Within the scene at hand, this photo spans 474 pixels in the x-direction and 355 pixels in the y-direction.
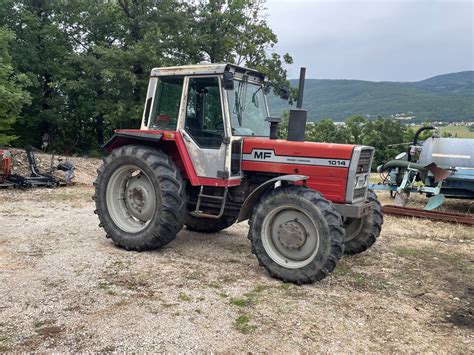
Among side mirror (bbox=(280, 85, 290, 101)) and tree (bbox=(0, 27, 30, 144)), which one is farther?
tree (bbox=(0, 27, 30, 144))

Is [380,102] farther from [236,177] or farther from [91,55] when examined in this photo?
[236,177]

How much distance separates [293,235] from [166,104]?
2.75 m

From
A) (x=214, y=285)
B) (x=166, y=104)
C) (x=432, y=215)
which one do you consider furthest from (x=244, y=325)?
(x=432, y=215)

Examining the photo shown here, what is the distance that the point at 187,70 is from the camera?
6105 millimetres

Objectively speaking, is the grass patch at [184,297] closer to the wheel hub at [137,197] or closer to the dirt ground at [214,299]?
the dirt ground at [214,299]

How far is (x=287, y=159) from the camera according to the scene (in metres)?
5.75

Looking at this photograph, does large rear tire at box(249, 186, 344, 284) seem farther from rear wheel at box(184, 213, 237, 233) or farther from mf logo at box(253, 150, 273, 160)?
rear wheel at box(184, 213, 237, 233)

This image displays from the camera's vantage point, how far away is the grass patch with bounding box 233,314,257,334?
3.95 meters

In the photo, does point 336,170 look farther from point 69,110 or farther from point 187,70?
point 69,110

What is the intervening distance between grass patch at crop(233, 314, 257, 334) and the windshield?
Answer: 102 inches

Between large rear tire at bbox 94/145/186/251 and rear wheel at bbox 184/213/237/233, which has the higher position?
large rear tire at bbox 94/145/186/251

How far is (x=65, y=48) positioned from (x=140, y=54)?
17.1ft

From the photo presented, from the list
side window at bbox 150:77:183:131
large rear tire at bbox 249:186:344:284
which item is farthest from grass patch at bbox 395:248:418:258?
side window at bbox 150:77:183:131

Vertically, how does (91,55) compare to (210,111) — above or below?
above
